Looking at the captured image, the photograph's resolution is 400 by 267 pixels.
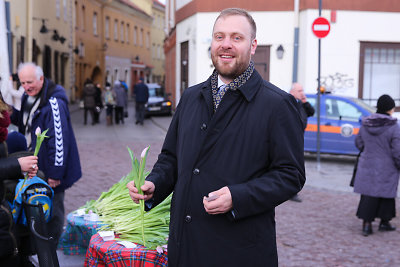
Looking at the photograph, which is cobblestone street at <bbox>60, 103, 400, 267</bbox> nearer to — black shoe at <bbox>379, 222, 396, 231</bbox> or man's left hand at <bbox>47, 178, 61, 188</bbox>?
black shoe at <bbox>379, 222, 396, 231</bbox>

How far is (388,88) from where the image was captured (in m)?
19.0

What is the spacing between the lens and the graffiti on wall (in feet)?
61.2

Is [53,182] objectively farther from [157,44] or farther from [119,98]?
[157,44]

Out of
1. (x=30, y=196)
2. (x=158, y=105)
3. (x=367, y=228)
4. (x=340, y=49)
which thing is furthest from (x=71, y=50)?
(x=30, y=196)

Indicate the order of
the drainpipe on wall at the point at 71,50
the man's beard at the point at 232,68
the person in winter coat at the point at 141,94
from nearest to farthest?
1. the man's beard at the point at 232,68
2. the person in winter coat at the point at 141,94
3. the drainpipe on wall at the point at 71,50

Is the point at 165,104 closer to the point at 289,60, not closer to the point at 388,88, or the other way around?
the point at 289,60

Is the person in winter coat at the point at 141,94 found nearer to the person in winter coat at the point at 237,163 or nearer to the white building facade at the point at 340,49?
the white building facade at the point at 340,49

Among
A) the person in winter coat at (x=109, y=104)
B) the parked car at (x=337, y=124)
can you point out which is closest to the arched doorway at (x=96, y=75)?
the person in winter coat at (x=109, y=104)

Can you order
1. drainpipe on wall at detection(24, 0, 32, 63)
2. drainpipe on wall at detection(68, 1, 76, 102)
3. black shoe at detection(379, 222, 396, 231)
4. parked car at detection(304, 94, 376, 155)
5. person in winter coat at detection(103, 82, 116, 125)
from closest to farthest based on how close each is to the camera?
1. black shoe at detection(379, 222, 396, 231)
2. parked car at detection(304, 94, 376, 155)
3. person in winter coat at detection(103, 82, 116, 125)
4. drainpipe on wall at detection(24, 0, 32, 63)
5. drainpipe on wall at detection(68, 1, 76, 102)

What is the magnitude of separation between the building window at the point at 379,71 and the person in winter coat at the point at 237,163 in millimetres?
17157

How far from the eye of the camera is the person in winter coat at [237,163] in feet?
8.18

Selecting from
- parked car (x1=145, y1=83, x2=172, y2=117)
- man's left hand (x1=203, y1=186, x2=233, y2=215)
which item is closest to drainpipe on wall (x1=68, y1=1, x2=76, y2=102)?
parked car (x1=145, y1=83, x2=172, y2=117)

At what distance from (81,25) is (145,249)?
40.6 m

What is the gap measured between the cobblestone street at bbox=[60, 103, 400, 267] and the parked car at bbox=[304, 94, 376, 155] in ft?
1.38
